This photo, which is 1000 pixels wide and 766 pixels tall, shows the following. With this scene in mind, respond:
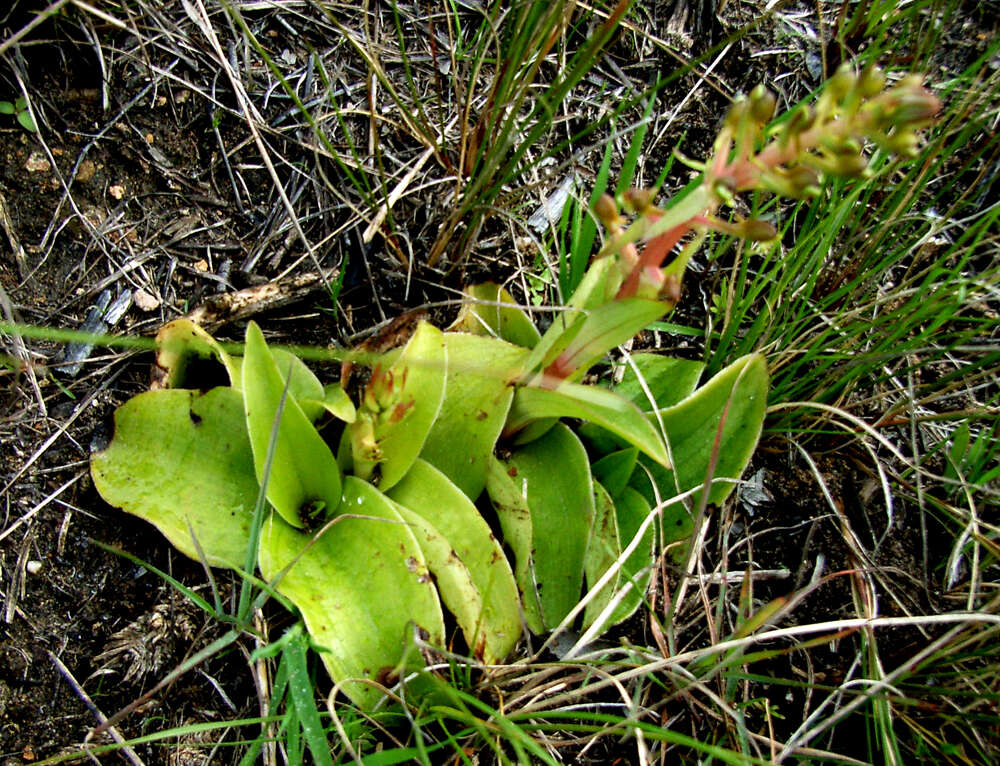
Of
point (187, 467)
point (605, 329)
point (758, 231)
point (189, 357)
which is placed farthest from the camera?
point (189, 357)

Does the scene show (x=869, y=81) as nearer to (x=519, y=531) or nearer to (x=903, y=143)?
(x=903, y=143)

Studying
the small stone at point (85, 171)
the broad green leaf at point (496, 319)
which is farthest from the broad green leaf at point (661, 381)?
the small stone at point (85, 171)

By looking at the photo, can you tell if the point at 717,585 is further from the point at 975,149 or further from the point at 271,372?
the point at 975,149

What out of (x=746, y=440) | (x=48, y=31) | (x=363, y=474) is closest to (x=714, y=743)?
(x=746, y=440)

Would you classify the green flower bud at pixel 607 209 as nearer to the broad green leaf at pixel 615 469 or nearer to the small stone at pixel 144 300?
the broad green leaf at pixel 615 469

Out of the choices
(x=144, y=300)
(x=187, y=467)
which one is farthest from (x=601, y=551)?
(x=144, y=300)
